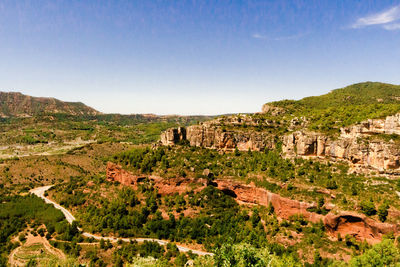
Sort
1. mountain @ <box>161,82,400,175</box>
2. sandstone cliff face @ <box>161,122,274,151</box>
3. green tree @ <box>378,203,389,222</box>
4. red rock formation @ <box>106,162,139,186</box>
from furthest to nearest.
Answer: sandstone cliff face @ <box>161,122,274,151</box> → red rock formation @ <box>106,162,139,186</box> → mountain @ <box>161,82,400,175</box> → green tree @ <box>378,203,389,222</box>

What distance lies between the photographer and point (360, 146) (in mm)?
53188

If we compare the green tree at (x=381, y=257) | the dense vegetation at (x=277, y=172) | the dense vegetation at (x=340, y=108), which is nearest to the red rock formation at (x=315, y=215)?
the dense vegetation at (x=277, y=172)

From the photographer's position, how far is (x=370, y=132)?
5475 cm

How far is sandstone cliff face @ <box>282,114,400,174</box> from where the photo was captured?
161ft

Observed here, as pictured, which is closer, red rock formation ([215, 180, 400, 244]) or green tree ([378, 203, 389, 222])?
green tree ([378, 203, 389, 222])

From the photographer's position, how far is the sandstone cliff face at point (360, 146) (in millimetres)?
49125

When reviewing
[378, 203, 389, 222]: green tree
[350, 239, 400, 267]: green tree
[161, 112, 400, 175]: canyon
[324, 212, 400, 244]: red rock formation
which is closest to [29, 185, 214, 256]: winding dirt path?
[324, 212, 400, 244]: red rock formation

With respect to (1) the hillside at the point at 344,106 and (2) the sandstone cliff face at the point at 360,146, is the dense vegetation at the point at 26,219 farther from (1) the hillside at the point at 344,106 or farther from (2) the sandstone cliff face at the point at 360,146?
(1) the hillside at the point at 344,106

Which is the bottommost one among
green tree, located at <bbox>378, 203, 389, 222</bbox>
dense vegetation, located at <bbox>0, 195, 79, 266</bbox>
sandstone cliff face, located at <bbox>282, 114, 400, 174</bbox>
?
dense vegetation, located at <bbox>0, 195, 79, 266</bbox>

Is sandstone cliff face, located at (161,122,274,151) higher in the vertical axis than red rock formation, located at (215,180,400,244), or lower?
higher

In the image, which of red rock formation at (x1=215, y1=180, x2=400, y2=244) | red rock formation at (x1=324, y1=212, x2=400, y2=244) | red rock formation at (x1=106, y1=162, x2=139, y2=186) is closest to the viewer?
red rock formation at (x1=324, y1=212, x2=400, y2=244)

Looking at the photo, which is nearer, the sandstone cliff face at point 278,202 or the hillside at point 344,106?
the sandstone cliff face at point 278,202

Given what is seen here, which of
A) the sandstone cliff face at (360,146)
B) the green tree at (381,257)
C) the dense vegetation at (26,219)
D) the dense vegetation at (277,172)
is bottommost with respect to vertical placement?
the dense vegetation at (26,219)

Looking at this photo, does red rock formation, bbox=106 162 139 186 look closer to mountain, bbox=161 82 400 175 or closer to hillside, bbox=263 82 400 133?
mountain, bbox=161 82 400 175
